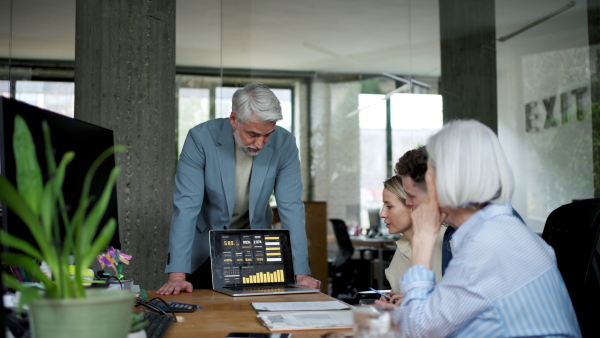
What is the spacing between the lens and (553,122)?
18.9ft

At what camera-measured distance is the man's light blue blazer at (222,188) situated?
2.65 meters

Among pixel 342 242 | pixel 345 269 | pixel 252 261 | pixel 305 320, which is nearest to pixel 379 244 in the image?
pixel 342 242


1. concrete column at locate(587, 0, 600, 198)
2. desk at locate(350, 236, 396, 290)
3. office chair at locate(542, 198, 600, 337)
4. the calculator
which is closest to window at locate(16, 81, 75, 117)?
desk at locate(350, 236, 396, 290)

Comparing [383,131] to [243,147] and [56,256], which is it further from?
[56,256]

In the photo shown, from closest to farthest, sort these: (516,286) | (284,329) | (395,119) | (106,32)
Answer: (516,286) < (284,329) < (106,32) < (395,119)

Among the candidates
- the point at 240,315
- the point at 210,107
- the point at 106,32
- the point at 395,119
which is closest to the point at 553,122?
Result: the point at 395,119

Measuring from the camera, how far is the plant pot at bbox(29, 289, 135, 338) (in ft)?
3.18

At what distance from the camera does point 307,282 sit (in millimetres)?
2584

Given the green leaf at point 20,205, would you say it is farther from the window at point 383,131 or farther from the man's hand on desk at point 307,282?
the window at point 383,131

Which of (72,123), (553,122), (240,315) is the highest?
(553,122)

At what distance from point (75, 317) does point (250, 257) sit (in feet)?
5.07

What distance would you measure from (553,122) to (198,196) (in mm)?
4095

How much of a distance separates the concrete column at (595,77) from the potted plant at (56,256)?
17.1ft

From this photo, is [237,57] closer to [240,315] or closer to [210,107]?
[210,107]
